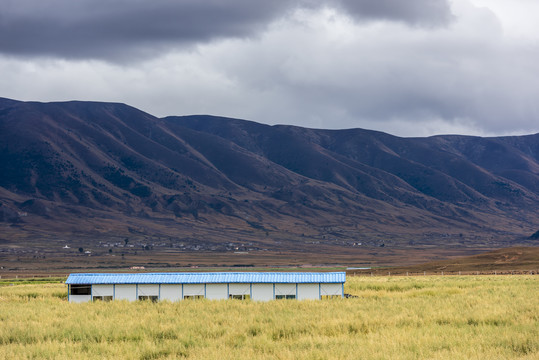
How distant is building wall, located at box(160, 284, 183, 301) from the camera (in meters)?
43.2

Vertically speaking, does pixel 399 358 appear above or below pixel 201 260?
above

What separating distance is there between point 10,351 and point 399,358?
12.6m

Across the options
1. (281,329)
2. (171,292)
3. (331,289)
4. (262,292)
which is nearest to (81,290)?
(171,292)

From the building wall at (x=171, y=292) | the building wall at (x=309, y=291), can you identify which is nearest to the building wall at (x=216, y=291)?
the building wall at (x=171, y=292)

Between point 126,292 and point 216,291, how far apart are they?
19.6ft

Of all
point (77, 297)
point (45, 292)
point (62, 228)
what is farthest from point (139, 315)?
point (62, 228)

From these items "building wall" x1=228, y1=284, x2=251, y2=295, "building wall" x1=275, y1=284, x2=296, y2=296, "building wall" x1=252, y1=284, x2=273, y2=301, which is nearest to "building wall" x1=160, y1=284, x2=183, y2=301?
"building wall" x1=228, y1=284, x2=251, y2=295

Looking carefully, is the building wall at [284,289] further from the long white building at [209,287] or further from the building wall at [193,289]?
the building wall at [193,289]

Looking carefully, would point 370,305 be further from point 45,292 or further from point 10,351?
point 45,292

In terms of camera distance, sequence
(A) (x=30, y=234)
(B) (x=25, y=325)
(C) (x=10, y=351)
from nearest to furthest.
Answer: (C) (x=10, y=351), (B) (x=25, y=325), (A) (x=30, y=234)

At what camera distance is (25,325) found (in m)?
28.0

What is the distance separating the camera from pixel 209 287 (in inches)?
1706

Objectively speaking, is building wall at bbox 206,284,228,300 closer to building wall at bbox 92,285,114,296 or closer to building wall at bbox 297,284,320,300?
building wall at bbox 297,284,320,300

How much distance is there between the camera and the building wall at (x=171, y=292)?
4316cm
